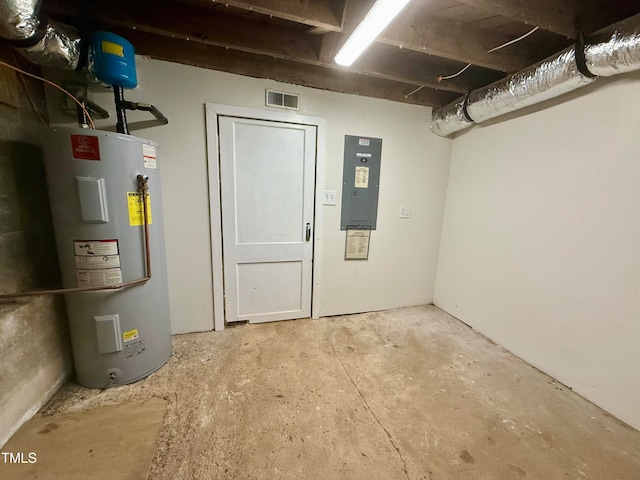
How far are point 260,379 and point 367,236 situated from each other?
1.68m

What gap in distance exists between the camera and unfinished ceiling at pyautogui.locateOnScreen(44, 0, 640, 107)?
54.8 inches

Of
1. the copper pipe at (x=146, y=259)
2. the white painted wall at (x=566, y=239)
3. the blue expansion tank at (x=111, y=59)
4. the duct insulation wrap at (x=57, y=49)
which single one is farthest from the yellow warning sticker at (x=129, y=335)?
the white painted wall at (x=566, y=239)

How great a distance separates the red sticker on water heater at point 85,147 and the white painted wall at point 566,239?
10.0ft

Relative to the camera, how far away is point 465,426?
1437 mm

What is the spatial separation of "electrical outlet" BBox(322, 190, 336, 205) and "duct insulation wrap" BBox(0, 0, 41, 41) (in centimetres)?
202

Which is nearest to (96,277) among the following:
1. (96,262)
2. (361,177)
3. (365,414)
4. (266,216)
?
(96,262)

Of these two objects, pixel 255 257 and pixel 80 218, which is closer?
pixel 80 218

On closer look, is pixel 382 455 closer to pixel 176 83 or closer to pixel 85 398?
pixel 85 398

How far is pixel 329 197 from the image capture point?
7.97 ft

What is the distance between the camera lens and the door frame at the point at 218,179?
200 centimetres

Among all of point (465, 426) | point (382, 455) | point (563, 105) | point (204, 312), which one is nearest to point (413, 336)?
point (465, 426)

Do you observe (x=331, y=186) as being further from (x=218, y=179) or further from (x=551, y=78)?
(x=551, y=78)

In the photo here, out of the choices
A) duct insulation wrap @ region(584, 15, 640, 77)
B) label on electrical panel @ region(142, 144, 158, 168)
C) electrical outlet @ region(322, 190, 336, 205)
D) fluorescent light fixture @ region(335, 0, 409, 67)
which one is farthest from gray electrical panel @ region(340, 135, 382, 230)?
label on electrical panel @ region(142, 144, 158, 168)

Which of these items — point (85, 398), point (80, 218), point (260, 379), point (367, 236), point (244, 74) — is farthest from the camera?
point (367, 236)
